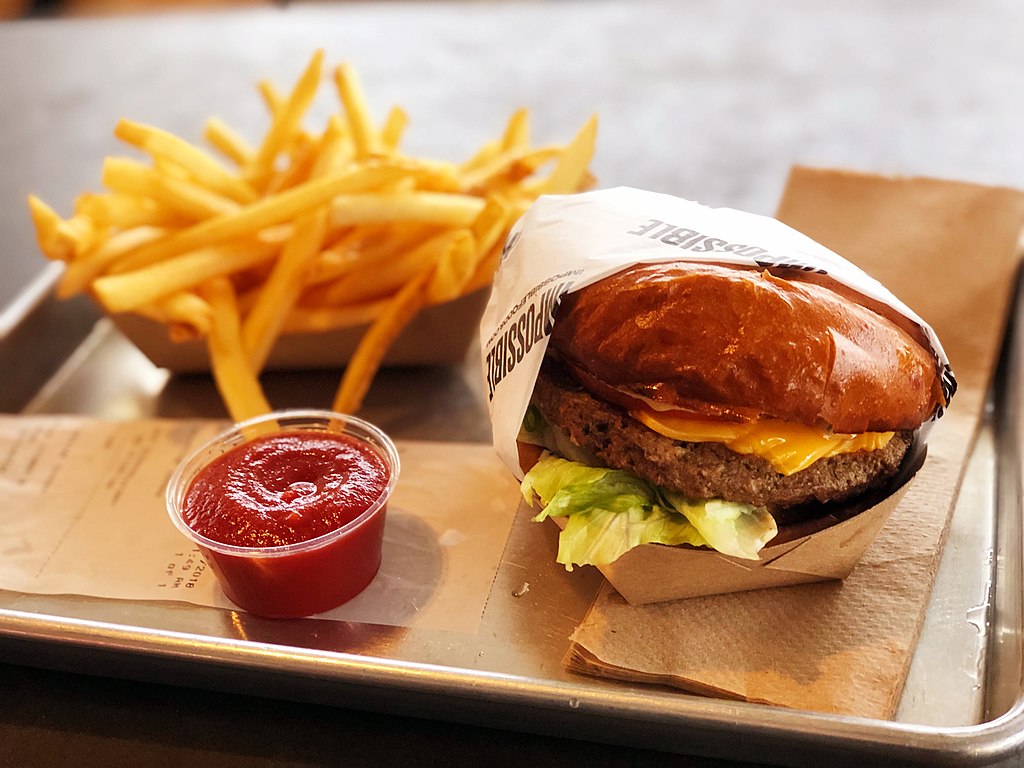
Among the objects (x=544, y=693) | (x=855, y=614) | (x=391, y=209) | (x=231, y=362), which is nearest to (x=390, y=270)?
(x=391, y=209)

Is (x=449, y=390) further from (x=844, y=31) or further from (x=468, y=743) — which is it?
(x=844, y=31)

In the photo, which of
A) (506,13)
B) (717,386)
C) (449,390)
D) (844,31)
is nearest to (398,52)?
(506,13)

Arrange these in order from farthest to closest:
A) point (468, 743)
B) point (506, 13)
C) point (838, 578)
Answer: point (506, 13) < point (838, 578) < point (468, 743)

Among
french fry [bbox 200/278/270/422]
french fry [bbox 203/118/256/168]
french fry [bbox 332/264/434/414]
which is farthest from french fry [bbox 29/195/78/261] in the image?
french fry [bbox 332/264/434/414]

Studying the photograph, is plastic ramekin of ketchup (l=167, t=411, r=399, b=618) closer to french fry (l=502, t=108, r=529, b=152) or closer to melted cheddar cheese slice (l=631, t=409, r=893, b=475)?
melted cheddar cheese slice (l=631, t=409, r=893, b=475)

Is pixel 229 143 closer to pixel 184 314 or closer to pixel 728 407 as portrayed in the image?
pixel 184 314
